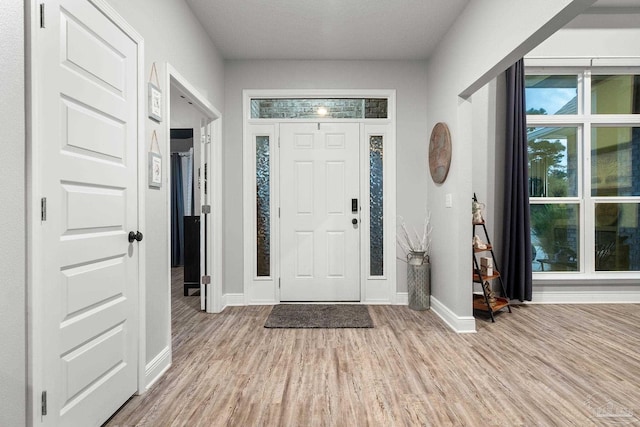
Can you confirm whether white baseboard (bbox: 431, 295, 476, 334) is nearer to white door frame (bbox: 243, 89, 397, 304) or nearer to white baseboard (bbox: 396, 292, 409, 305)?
white baseboard (bbox: 396, 292, 409, 305)

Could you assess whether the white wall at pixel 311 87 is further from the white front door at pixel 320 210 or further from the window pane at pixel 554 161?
the window pane at pixel 554 161

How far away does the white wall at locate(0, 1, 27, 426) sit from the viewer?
1141mm

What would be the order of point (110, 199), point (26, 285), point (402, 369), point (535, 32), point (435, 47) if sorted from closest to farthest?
point (26, 285) < point (110, 199) < point (535, 32) < point (402, 369) < point (435, 47)

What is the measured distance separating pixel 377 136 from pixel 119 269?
292 cm

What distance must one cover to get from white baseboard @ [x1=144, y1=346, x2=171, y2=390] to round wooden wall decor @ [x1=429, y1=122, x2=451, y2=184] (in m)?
2.75

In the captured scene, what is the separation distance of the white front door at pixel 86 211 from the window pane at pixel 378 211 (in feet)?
8.23

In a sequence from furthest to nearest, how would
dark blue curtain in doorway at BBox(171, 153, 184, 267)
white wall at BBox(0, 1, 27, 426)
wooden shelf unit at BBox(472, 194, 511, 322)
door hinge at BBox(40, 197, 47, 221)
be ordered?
dark blue curtain in doorway at BBox(171, 153, 184, 267), wooden shelf unit at BBox(472, 194, 511, 322), door hinge at BBox(40, 197, 47, 221), white wall at BBox(0, 1, 27, 426)

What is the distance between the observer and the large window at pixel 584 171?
376 centimetres

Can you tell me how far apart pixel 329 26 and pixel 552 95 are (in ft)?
8.88

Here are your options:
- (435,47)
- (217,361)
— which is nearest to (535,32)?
(435,47)

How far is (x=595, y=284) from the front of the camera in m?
3.73

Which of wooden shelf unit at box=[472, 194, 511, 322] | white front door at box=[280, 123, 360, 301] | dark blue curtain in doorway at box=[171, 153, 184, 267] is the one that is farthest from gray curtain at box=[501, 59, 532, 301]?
dark blue curtain in doorway at box=[171, 153, 184, 267]

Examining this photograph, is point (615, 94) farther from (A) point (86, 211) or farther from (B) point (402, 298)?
(A) point (86, 211)

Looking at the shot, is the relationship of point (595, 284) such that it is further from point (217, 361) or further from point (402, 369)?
point (217, 361)
